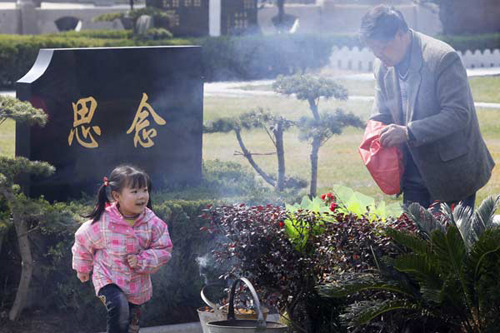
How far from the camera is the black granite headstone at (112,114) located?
6109mm

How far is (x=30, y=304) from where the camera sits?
582 cm

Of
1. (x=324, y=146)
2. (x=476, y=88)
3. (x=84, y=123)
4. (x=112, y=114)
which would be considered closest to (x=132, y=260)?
(x=84, y=123)

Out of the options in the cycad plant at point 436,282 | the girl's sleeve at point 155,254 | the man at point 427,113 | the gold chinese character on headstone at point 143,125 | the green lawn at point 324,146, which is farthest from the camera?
the green lawn at point 324,146

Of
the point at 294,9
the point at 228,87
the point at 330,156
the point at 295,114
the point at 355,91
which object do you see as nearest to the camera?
the point at 330,156

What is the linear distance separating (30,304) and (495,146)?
737cm

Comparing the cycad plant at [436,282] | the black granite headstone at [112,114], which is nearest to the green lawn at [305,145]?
the black granite headstone at [112,114]

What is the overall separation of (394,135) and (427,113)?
0.70 feet

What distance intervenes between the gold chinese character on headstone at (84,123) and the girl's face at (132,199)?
186cm

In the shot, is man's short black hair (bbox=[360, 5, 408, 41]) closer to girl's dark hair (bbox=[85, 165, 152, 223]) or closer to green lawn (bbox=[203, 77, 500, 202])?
girl's dark hair (bbox=[85, 165, 152, 223])

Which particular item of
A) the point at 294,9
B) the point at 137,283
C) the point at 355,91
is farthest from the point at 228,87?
the point at 294,9

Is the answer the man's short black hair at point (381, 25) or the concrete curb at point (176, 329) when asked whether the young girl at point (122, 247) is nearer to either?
the concrete curb at point (176, 329)

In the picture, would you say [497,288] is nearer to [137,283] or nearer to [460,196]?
[460,196]

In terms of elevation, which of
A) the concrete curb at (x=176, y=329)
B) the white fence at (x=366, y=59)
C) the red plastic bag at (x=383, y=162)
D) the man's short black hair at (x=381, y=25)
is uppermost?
the man's short black hair at (x=381, y=25)

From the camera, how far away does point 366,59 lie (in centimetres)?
2322
